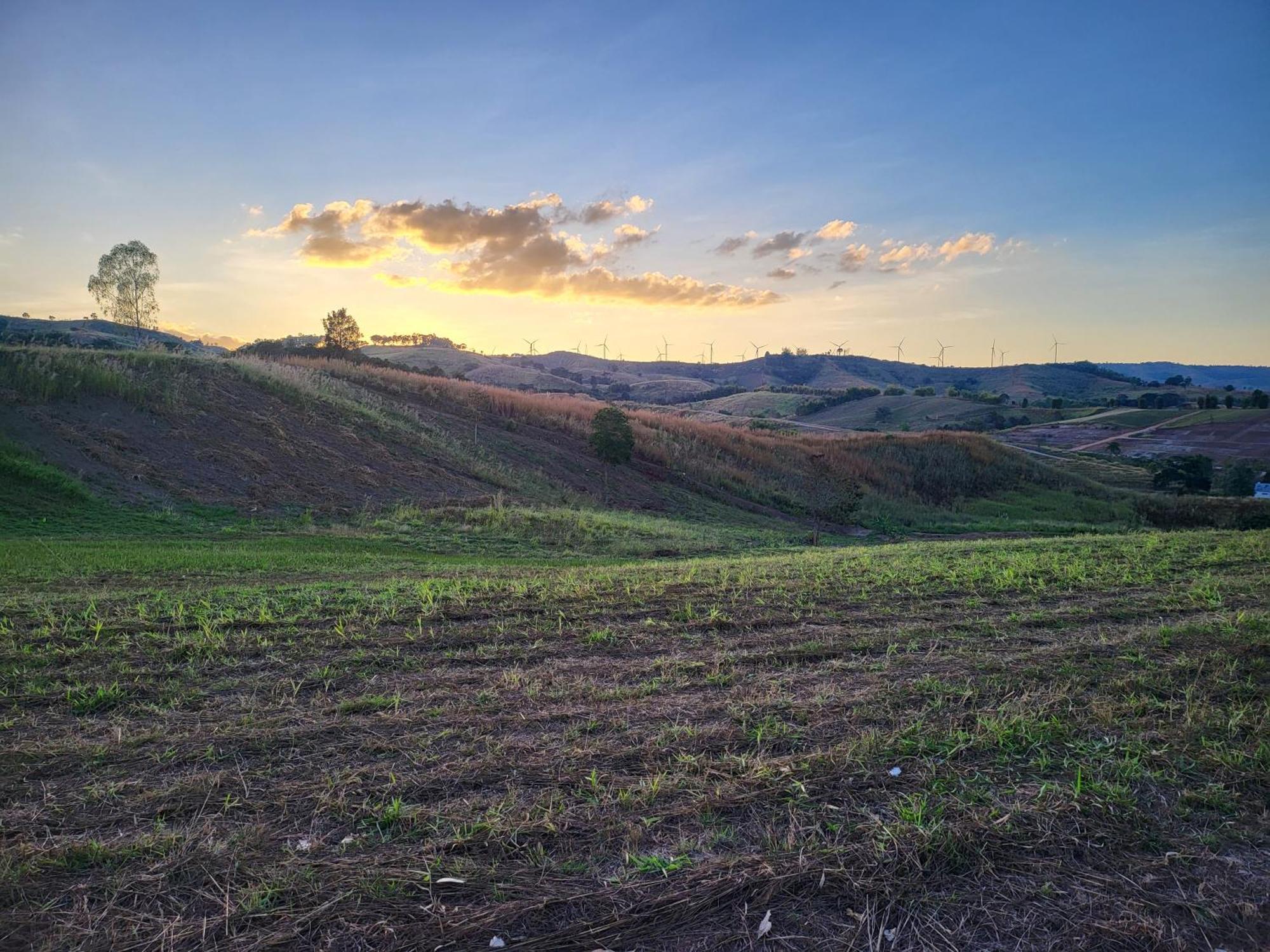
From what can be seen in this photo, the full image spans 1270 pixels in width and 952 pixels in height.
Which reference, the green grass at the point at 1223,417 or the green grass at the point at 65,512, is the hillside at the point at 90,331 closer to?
the green grass at the point at 65,512

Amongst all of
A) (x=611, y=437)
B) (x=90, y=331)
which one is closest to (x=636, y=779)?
(x=611, y=437)

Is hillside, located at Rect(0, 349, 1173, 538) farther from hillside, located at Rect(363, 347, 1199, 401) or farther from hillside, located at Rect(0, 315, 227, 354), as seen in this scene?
hillside, located at Rect(363, 347, 1199, 401)

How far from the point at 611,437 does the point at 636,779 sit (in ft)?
106

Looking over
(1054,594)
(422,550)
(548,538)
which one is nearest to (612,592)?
(1054,594)

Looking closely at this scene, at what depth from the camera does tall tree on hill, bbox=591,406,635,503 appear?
3634cm

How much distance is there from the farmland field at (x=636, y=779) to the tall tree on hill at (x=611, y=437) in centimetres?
2827

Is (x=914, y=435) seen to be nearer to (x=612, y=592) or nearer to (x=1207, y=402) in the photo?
(x=612, y=592)

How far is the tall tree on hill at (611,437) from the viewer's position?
36.3 meters

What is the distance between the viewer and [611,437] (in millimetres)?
36406

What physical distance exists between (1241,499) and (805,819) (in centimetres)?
4773

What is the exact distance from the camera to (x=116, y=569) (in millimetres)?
12508

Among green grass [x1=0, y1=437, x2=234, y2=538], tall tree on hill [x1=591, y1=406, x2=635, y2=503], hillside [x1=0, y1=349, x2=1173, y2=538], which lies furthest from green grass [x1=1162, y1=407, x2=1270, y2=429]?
green grass [x1=0, y1=437, x2=234, y2=538]

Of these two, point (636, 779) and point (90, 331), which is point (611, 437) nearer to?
point (636, 779)

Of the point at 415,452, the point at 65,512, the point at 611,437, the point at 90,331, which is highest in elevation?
the point at 90,331
